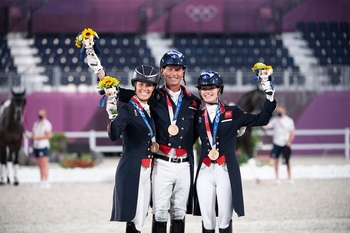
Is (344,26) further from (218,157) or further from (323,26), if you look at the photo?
(218,157)

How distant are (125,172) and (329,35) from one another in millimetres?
21679

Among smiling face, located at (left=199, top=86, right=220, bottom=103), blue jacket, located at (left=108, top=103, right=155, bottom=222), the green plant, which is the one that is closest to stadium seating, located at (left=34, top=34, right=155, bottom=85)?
the green plant

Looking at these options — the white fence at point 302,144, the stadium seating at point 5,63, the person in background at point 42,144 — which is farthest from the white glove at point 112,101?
the stadium seating at point 5,63

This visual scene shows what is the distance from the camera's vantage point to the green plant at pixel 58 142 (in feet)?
66.3

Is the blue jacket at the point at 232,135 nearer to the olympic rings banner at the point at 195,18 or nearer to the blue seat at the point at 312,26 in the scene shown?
the olympic rings banner at the point at 195,18

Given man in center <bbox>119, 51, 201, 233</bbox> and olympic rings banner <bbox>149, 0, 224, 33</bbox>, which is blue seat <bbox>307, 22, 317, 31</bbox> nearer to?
olympic rings banner <bbox>149, 0, 224, 33</bbox>

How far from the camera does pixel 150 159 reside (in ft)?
21.0

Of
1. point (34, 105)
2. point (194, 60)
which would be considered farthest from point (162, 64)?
point (194, 60)

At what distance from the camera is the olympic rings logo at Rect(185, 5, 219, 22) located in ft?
89.2

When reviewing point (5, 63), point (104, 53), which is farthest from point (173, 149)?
point (5, 63)

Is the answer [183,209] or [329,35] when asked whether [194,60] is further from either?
[183,209]

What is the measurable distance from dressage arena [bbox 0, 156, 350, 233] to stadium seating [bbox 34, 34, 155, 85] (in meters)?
7.07

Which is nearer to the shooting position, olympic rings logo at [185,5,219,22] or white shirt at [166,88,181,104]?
white shirt at [166,88,181,104]

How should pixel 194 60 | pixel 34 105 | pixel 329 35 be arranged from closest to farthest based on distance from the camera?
pixel 34 105, pixel 194 60, pixel 329 35
